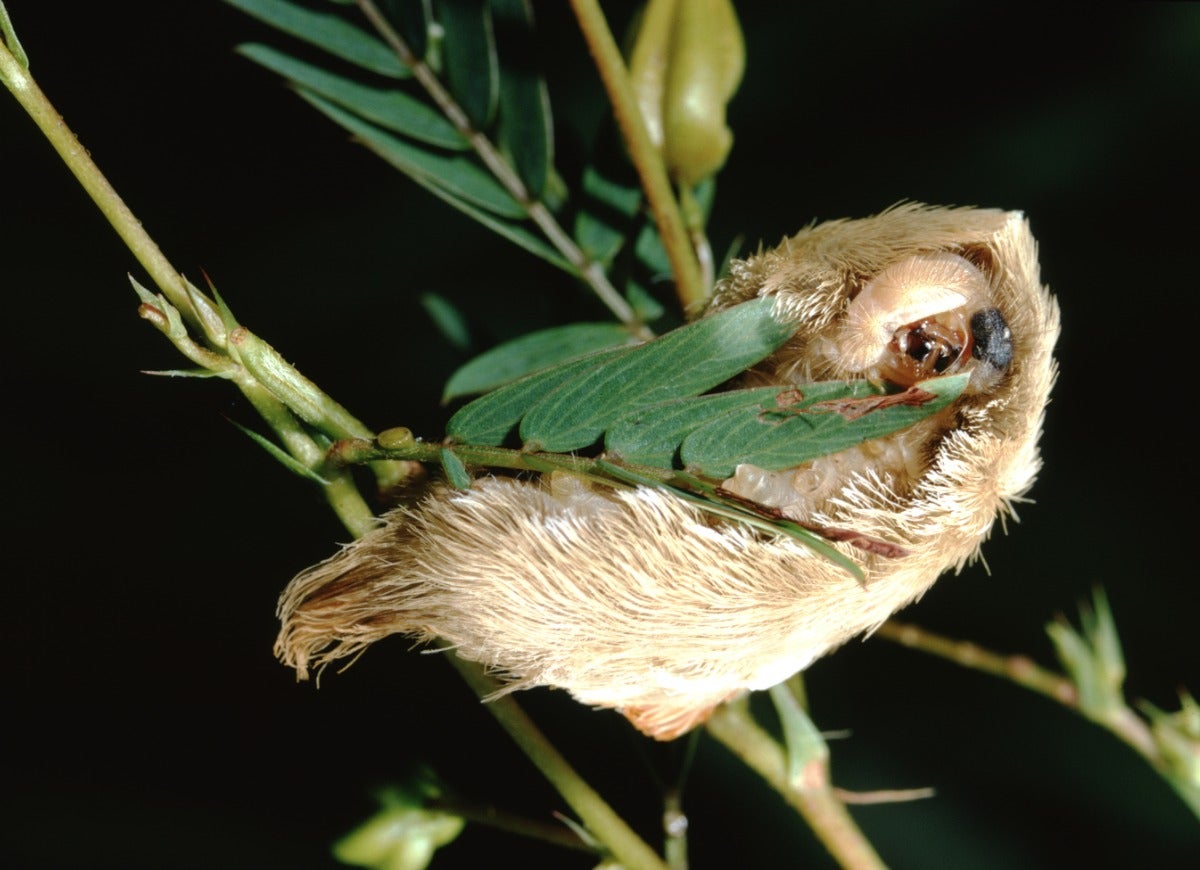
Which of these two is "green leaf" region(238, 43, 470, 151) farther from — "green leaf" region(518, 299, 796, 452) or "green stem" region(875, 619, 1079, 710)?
"green stem" region(875, 619, 1079, 710)

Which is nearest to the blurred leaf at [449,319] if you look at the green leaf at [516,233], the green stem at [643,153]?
the green leaf at [516,233]

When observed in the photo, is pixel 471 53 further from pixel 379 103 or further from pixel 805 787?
pixel 805 787

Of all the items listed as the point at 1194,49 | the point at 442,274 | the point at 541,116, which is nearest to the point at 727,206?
the point at 442,274

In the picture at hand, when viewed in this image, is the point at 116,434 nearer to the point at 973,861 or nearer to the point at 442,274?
the point at 442,274

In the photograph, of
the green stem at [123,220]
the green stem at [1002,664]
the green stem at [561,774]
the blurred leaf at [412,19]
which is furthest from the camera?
the green stem at [1002,664]

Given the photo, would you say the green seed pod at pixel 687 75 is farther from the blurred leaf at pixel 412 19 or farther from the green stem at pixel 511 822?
the green stem at pixel 511 822

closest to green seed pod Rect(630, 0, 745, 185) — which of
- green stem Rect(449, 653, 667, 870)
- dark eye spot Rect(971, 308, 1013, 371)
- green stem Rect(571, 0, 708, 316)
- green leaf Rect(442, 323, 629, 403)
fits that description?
green stem Rect(571, 0, 708, 316)
